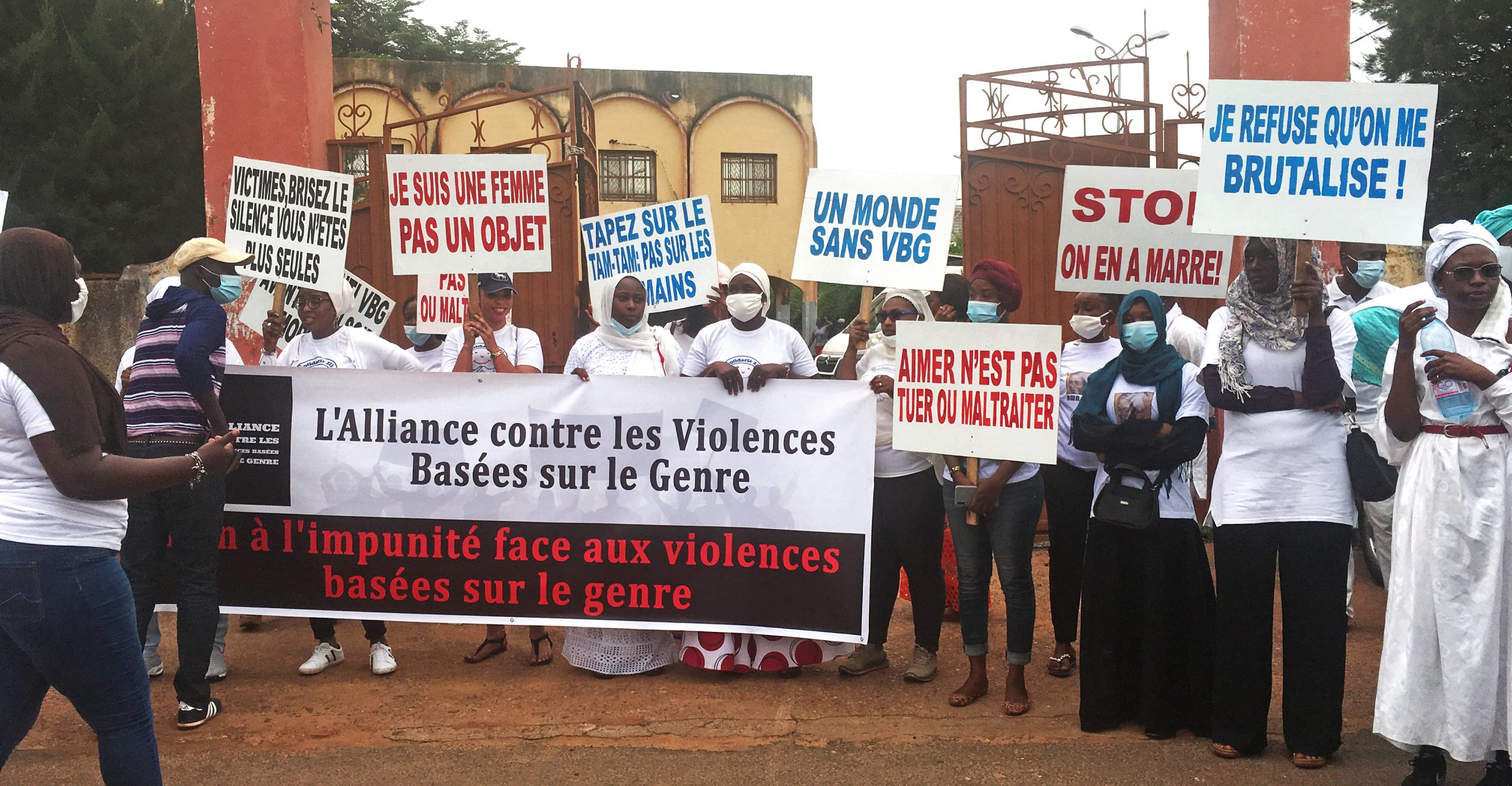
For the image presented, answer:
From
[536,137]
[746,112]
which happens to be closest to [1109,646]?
[536,137]

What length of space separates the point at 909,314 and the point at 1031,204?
10.3 feet

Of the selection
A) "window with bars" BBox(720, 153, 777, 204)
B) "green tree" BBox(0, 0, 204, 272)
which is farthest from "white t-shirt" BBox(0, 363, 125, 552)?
"window with bars" BBox(720, 153, 777, 204)

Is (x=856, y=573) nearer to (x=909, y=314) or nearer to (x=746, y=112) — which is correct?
(x=909, y=314)

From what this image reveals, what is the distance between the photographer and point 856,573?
516 centimetres

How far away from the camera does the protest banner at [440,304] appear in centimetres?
680

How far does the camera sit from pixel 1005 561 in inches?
189

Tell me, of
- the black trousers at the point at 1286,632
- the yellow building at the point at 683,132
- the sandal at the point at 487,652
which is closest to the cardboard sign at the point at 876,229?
the black trousers at the point at 1286,632

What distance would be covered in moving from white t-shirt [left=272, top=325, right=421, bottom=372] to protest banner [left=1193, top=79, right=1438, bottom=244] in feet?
11.7

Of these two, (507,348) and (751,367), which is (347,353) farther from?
(751,367)

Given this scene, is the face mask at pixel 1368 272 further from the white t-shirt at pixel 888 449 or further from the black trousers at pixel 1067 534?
the white t-shirt at pixel 888 449

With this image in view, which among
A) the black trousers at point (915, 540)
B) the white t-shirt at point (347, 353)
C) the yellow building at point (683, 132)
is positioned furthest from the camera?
the yellow building at point (683, 132)

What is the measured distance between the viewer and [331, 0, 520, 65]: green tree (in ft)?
90.3

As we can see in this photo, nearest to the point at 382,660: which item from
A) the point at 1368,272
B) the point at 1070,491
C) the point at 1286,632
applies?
the point at 1070,491

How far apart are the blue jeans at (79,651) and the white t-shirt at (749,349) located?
268cm
